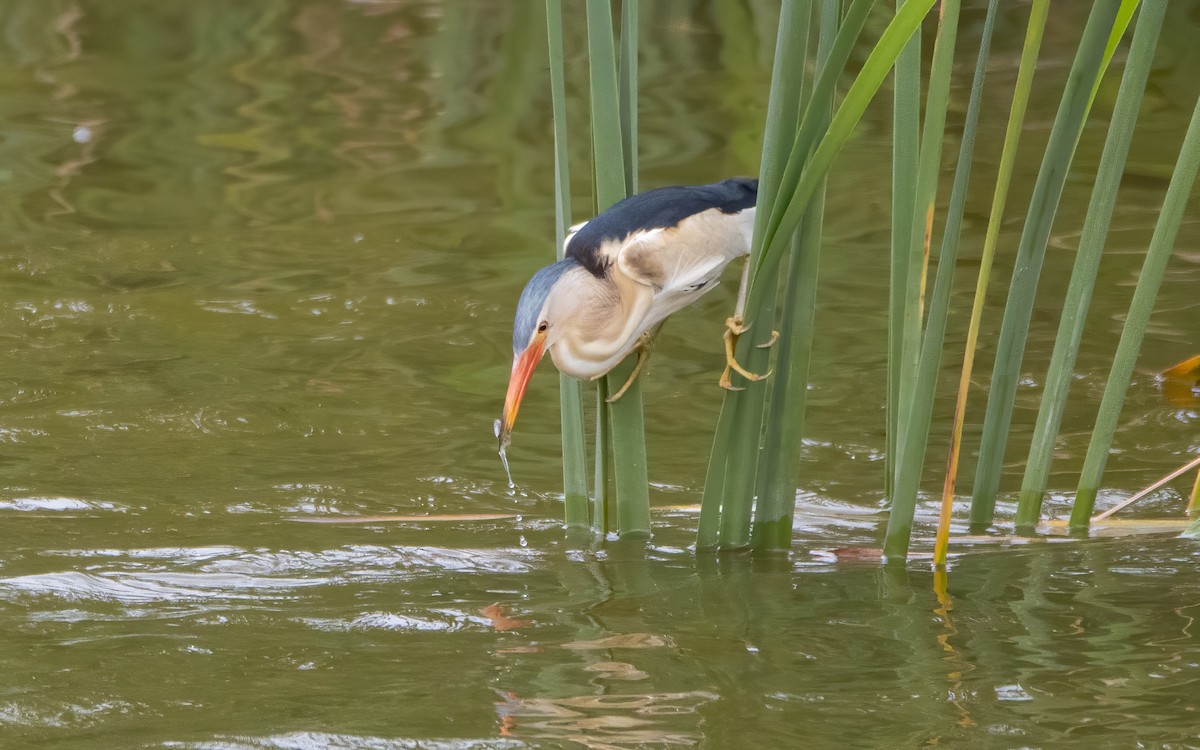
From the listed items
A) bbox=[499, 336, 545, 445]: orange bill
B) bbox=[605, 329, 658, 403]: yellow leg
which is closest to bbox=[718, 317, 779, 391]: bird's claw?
bbox=[605, 329, 658, 403]: yellow leg

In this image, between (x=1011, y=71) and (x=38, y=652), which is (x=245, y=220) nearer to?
(x=38, y=652)

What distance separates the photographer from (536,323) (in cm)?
207

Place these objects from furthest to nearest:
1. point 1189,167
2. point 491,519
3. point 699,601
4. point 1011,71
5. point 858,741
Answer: point 1011,71
point 491,519
point 699,601
point 1189,167
point 858,741

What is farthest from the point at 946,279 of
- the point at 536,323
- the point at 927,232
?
the point at 536,323

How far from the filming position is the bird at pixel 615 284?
2.08 m

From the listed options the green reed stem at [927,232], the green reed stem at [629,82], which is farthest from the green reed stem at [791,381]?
the green reed stem at [629,82]

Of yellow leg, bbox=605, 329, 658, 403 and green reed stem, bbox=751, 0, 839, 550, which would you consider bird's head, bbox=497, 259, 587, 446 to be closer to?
yellow leg, bbox=605, 329, 658, 403

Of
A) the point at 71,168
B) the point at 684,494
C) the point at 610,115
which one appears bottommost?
the point at 684,494

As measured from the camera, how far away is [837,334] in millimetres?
4133

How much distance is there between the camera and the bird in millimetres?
2080

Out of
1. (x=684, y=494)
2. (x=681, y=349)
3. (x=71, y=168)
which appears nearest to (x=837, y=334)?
(x=681, y=349)

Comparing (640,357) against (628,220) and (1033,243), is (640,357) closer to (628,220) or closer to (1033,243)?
(628,220)

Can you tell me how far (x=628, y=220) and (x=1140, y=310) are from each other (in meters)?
0.81

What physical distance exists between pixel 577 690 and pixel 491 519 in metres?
0.94
